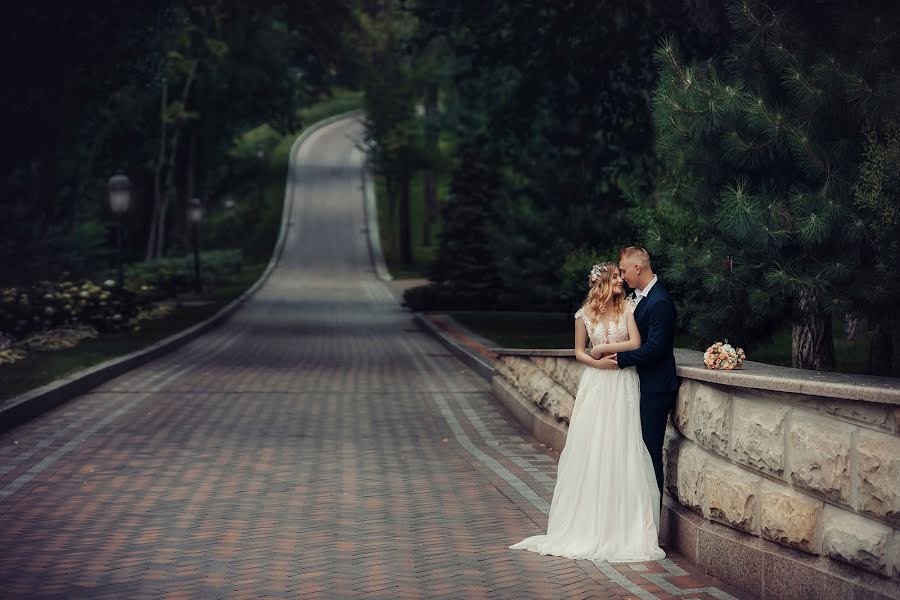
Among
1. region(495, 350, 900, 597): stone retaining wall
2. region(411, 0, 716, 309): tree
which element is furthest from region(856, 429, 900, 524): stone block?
region(411, 0, 716, 309): tree

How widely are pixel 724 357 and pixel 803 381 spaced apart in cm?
124

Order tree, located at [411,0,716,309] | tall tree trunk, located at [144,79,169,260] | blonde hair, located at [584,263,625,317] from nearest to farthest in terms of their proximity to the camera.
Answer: blonde hair, located at [584,263,625,317] → tree, located at [411,0,716,309] → tall tree trunk, located at [144,79,169,260]

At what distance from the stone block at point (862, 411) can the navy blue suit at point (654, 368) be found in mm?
1911

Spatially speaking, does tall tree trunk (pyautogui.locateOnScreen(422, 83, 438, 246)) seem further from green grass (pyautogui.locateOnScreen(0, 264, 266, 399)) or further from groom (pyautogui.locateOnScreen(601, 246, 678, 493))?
groom (pyautogui.locateOnScreen(601, 246, 678, 493))

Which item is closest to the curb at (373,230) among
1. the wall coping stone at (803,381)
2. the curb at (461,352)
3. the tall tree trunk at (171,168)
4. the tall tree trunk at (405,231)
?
the tall tree trunk at (405,231)

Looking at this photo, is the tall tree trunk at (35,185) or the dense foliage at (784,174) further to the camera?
the tall tree trunk at (35,185)

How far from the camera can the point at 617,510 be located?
8.91m

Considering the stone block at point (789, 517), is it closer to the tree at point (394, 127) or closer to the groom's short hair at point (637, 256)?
Answer: the groom's short hair at point (637, 256)

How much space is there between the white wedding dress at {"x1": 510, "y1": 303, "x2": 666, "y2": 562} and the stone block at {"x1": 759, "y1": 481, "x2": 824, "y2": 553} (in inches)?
48.6

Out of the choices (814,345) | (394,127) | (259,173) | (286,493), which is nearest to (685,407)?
(286,493)

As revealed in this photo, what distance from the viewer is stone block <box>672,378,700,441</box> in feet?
29.2

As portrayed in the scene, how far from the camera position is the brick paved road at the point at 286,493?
324 inches

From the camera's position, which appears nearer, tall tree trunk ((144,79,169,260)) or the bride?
the bride

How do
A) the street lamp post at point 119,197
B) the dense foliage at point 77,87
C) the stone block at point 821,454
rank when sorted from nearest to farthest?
the stone block at point 821,454 < the dense foliage at point 77,87 < the street lamp post at point 119,197
